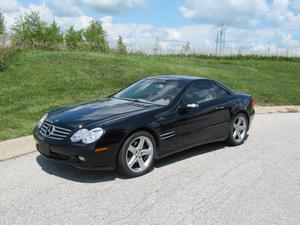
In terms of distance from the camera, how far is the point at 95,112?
5.53 m

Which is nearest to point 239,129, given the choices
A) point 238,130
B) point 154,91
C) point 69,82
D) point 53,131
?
point 238,130

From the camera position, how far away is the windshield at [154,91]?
615 cm

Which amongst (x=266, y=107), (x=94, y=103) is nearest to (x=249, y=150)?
(x=94, y=103)

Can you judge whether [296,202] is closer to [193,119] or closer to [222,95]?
[193,119]

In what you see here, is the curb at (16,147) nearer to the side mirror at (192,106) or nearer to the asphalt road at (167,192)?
the asphalt road at (167,192)

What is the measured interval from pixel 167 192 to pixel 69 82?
9698 mm

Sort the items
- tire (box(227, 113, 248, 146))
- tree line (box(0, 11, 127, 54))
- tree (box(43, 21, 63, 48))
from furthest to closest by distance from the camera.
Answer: tree (box(43, 21, 63, 48)) → tree line (box(0, 11, 127, 54)) → tire (box(227, 113, 248, 146))

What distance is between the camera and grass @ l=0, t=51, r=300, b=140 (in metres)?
9.86

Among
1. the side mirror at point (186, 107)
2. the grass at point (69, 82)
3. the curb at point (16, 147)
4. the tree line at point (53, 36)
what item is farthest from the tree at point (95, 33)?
the side mirror at point (186, 107)

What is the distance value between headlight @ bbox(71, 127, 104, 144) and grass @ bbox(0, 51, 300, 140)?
9.40 feet

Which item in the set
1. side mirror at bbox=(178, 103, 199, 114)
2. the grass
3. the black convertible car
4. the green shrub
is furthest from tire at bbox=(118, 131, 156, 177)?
the green shrub

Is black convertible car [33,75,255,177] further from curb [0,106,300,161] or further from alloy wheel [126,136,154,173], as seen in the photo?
curb [0,106,300,161]

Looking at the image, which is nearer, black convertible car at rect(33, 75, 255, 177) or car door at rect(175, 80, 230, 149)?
black convertible car at rect(33, 75, 255, 177)

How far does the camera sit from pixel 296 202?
14.8 ft
